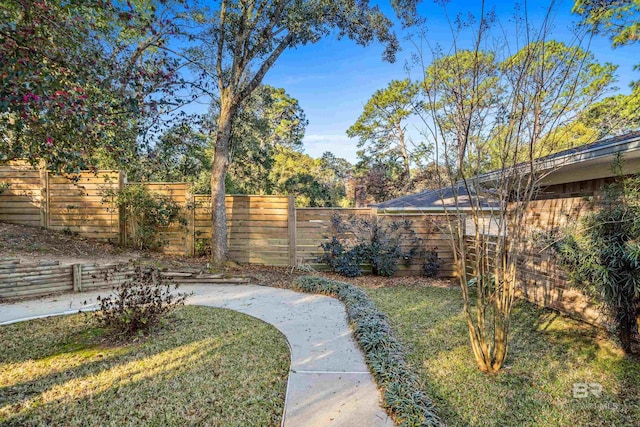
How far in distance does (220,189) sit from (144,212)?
2051 millimetres

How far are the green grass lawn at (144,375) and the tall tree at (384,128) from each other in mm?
15606

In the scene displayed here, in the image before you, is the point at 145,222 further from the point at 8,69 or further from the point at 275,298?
the point at 8,69

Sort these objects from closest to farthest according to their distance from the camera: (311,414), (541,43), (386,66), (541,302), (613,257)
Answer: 1. (311,414)
2. (541,43)
3. (613,257)
4. (541,302)
5. (386,66)

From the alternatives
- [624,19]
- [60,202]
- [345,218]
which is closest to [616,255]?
[345,218]

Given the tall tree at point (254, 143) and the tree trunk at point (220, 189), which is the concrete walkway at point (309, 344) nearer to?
the tree trunk at point (220, 189)

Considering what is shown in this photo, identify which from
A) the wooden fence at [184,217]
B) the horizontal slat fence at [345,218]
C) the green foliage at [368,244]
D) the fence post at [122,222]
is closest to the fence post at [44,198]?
the wooden fence at [184,217]

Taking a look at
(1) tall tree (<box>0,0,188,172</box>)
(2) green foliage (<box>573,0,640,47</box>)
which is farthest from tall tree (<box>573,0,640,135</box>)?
(1) tall tree (<box>0,0,188,172</box>)

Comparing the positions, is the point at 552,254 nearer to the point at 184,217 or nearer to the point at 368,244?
the point at 368,244

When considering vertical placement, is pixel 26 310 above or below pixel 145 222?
below

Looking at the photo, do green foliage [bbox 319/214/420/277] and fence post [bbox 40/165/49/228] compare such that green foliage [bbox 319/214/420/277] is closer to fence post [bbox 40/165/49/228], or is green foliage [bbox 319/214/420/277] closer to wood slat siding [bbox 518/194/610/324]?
wood slat siding [bbox 518/194/610/324]

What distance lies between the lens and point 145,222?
7465 mm

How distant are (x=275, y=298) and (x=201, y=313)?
1.27 metres

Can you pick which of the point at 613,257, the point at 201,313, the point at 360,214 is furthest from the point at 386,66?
the point at 201,313

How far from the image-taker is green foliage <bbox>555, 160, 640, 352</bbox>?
2.90m
